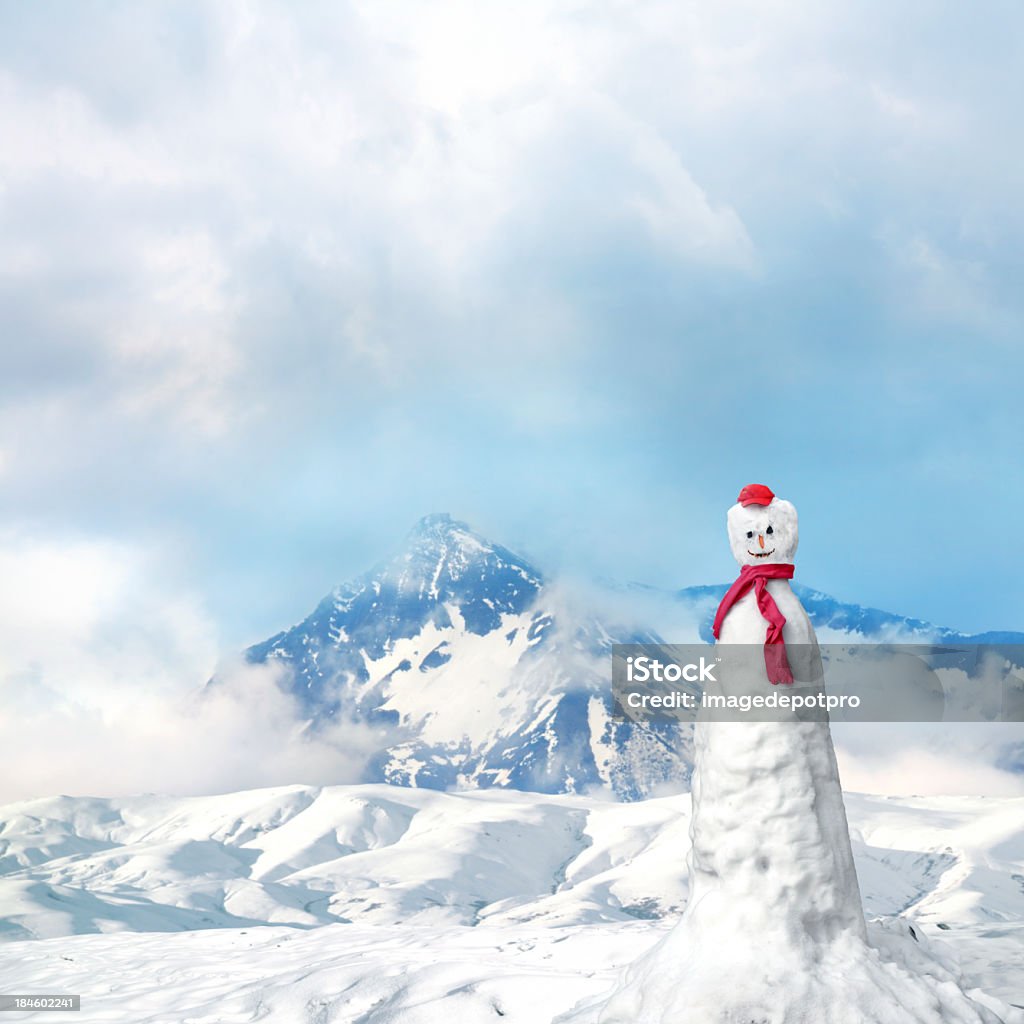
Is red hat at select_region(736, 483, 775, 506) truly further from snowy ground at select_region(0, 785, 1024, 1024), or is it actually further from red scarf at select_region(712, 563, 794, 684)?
snowy ground at select_region(0, 785, 1024, 1024)

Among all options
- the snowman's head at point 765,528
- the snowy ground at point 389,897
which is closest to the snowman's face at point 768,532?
the snowman's head at point 765,528

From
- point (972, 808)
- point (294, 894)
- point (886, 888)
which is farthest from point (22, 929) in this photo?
point (972, 808)

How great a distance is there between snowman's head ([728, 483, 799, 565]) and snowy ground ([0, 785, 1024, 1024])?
5238mm

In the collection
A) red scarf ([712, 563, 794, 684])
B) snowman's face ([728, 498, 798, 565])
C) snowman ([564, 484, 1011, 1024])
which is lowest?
snowman ([564, 484, 1011, 1024])

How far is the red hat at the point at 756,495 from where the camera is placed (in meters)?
9.03

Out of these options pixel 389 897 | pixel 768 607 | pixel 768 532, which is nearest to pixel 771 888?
pixel 768 607

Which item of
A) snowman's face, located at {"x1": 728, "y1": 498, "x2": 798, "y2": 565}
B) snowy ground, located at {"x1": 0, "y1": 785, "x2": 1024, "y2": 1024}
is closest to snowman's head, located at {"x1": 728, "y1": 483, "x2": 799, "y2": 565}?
snowman's face, located at {"x1": 728, "y1": 498, "x2": 798, "y2": 565}

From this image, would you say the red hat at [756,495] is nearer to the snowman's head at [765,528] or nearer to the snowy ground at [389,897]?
the snowman's head at [765,528]

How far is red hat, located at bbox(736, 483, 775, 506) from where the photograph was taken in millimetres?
9031

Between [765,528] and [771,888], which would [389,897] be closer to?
[771,888]

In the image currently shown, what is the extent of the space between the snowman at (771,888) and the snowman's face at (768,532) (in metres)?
0.02

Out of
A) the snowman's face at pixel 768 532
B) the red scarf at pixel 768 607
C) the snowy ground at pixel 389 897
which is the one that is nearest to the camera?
the red scarf at pixel 768 607

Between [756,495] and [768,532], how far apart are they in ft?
1.24

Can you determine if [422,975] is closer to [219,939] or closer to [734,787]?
[734,787]
